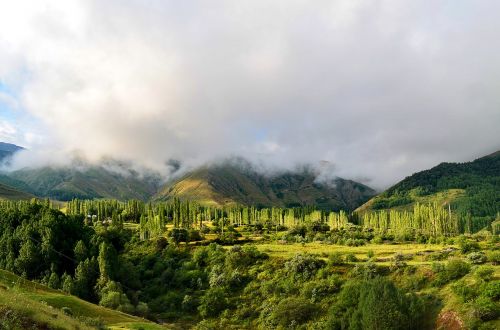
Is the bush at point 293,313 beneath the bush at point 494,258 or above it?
beneath

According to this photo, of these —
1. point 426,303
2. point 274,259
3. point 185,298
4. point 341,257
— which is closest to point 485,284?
point 426,303

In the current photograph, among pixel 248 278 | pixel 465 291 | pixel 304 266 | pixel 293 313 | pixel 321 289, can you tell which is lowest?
pixel 293 313

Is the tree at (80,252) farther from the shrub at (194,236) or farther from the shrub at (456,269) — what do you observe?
the shrub at (456,269)

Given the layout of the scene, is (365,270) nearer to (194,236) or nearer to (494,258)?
(494,258)

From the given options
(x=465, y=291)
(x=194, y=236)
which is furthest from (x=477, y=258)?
(x=194, y=236)

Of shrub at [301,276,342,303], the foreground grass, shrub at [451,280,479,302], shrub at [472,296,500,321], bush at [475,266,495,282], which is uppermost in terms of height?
bush at [475,266,495,282]

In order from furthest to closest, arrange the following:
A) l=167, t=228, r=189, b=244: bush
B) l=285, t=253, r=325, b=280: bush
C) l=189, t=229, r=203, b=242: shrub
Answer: l=189, t=229, r=203, b=242: shrub
l=167, t=228, r=189, b=244: bush
l=285, t=253, r=325, b=280: bush

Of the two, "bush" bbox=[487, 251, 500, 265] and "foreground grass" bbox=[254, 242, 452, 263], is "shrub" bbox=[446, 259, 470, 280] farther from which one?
"foreground grass" bbox=[254, 242, 452, 263]

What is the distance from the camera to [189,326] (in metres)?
86.9

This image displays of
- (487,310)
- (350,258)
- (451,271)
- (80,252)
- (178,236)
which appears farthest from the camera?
(178,236)

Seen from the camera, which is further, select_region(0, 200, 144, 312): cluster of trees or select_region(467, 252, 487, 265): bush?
select_region(0, 200, 144, 312): cluster of trees

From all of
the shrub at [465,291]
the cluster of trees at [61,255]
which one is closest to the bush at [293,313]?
the shrub at [465,291]

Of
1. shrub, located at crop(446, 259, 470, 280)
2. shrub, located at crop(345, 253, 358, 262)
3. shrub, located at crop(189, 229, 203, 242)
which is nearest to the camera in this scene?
shrub, located at crop(446, 259, 470, 280)

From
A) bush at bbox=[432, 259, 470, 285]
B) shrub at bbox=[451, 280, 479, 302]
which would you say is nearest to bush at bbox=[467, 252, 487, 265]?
bush at bbox=[432, 259, 470, 285]
